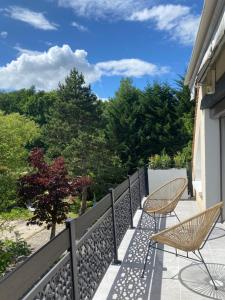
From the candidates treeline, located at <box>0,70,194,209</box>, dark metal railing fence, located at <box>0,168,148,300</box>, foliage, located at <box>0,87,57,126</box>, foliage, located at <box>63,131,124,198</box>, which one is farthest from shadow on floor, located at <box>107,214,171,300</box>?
foliage, located at <box>0,87,57,126</box>

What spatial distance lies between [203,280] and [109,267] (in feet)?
3.69

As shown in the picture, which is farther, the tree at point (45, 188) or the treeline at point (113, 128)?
the treeline at point (113, 128)

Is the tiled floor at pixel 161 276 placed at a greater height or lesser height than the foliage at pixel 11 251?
greater

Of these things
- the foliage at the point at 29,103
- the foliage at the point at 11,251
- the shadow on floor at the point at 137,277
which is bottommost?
the foliage at the point at 11,251

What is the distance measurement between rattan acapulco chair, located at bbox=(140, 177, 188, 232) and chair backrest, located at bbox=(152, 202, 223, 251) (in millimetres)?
1764

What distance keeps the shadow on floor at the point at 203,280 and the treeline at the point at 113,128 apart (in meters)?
13.8

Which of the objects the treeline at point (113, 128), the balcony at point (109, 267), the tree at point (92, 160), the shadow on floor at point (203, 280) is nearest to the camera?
the balcony at point (109, 267)

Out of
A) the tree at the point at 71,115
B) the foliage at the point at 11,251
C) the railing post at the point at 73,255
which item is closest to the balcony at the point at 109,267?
the railing post at the point at 73,255

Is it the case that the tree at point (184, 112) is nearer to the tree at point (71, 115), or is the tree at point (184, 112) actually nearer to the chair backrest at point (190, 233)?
the tree at point (71, 115)

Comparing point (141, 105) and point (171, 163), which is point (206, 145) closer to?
point (171, 163)

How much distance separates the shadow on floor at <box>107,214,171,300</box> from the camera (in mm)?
3631

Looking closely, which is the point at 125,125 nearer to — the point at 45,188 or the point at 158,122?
the point at 158,122

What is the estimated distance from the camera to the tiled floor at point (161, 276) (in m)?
3.61

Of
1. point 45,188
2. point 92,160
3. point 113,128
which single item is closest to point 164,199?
point 45,188
